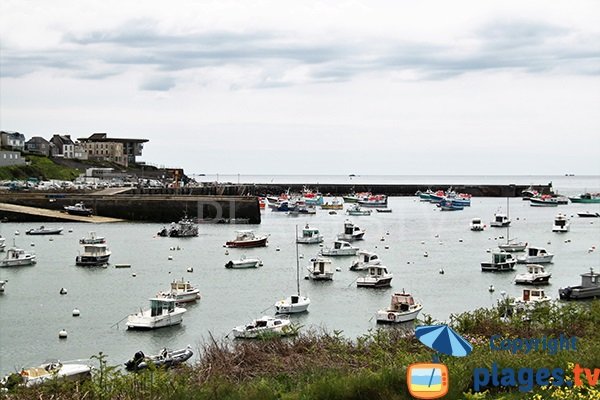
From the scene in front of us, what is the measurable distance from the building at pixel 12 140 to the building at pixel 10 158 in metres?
9.95

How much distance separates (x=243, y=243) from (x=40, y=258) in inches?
443

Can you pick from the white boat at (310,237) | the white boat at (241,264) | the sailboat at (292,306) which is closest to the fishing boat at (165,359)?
the sailboat at (292,306)

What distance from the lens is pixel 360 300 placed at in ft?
102

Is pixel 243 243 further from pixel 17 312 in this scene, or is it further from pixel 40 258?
pixel 17 312

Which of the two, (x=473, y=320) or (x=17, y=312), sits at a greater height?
(x=473, y=320)

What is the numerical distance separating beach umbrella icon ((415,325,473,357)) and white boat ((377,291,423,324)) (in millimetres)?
16824

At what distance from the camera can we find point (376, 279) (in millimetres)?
34125

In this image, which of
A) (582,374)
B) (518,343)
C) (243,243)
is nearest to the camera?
(582,374)

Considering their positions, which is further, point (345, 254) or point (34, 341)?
point (345, 254)

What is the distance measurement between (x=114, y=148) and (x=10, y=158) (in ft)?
110

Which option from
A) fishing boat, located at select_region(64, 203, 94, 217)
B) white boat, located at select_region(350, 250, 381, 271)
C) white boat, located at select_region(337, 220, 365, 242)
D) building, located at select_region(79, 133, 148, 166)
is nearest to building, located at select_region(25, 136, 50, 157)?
building, located at select_region(79, 133, 148, 166)

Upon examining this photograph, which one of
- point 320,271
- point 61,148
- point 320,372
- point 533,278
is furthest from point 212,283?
point 61,148

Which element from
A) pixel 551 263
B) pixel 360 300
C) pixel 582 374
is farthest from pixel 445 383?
pixel 551 263

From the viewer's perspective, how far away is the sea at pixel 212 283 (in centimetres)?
2475
